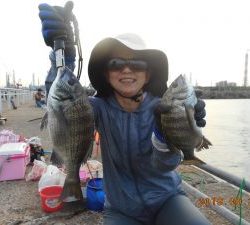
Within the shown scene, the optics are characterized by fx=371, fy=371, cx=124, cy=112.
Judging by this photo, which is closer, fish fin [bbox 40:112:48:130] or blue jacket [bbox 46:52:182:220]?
fish fin [bbox 40:112:48:130]

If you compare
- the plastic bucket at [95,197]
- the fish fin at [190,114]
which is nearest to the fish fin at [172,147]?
the fish fin at [190,114]

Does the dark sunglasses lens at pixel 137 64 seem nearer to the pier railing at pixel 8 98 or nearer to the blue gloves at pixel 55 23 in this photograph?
the blue gloves at pixel 55 23

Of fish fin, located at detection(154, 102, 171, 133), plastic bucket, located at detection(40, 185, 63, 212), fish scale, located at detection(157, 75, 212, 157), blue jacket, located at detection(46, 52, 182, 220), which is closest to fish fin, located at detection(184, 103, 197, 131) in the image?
fish scale, located at detection(157, 75, 212, 157)

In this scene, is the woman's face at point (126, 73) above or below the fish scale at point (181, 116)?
above

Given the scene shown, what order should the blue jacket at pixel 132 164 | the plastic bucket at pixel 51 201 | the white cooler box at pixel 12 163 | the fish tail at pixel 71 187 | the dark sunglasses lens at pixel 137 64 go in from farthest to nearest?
the white cooler box at pixel 12 163 → the plastic bucket at pixel 51 201 → the blue jacket at pixel 132 164 → the dark sunglasses lens at pixel 137 64 → the fish tail at pixel 71 187

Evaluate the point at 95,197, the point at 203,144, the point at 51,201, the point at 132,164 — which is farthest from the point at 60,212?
the point at 203,144

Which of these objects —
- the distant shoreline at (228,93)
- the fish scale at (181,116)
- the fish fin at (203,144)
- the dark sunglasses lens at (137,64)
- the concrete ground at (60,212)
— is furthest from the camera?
the distant shoreline at (228,93)

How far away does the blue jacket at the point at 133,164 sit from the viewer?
126 inches

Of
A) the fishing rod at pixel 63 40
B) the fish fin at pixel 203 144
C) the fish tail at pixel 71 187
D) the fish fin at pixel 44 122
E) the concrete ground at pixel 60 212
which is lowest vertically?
the concrete ground at pixel 60 212

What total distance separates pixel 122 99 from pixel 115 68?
342 mm

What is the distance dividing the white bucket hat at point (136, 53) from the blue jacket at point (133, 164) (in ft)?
0.55

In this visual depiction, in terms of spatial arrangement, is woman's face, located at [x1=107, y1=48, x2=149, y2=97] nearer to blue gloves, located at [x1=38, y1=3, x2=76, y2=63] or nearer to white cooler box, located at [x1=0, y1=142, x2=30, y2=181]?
blue gloves, located at [x1=38, y1=3, x2=76, y2=63]

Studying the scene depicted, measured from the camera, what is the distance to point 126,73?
309 centimetres

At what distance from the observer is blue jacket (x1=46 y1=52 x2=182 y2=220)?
3213 mm
